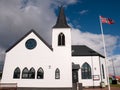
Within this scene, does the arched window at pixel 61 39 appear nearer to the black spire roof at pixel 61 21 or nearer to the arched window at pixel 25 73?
the black spire roof at pixel 61 21

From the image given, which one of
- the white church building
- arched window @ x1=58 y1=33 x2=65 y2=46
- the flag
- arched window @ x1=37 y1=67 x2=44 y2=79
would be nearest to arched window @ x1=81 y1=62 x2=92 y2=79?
the white church building

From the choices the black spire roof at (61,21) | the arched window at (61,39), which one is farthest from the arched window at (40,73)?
the black spire roof at (61,21)

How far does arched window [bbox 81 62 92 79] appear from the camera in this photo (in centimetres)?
3141

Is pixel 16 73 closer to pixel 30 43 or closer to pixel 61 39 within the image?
pixel 30 43

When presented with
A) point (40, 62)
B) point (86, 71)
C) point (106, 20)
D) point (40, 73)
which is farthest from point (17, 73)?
point (106, 20)

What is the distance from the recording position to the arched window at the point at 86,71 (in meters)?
31.4

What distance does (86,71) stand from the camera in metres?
31.6

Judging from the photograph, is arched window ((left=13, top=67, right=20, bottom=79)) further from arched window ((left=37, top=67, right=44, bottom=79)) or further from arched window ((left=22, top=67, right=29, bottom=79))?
arched window ((left=37, top=67, right=44, bottom=79))

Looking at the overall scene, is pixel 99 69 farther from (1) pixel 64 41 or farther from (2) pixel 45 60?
(2) pixel 45 60

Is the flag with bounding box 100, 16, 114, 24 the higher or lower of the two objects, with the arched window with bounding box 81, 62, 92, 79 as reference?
higher

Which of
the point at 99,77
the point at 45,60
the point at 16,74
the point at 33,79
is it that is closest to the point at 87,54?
the point at 99,77

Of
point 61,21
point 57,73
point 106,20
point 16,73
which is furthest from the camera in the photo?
point 61,21

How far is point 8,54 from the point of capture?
24562 mm

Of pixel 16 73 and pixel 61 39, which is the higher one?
pixel 61 39
